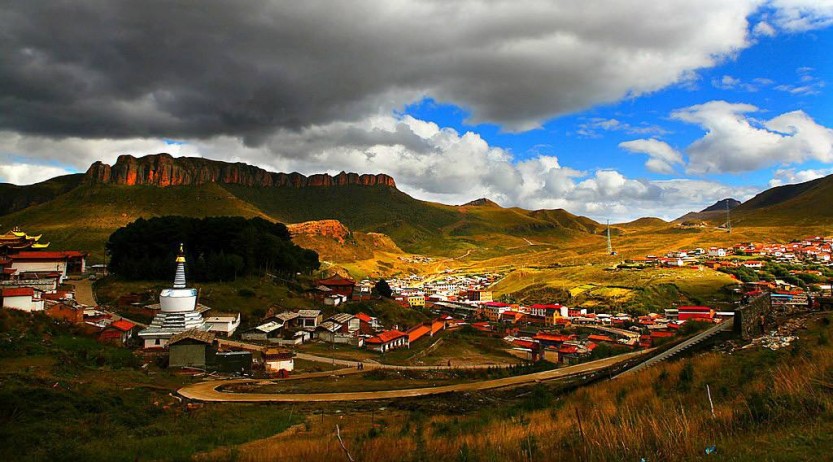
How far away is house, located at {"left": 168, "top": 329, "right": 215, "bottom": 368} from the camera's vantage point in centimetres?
3011

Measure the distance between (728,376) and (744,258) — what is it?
99.0m

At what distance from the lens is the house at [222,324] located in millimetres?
40719

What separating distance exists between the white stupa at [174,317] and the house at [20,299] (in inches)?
257

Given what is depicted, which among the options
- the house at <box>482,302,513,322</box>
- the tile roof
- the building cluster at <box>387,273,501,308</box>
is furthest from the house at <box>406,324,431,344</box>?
the house at <box>482,302,513,322</box>

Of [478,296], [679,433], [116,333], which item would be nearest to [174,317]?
[116,333]

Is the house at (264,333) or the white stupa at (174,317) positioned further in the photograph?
the house at (264,333)

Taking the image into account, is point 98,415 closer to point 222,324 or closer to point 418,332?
point 222,324

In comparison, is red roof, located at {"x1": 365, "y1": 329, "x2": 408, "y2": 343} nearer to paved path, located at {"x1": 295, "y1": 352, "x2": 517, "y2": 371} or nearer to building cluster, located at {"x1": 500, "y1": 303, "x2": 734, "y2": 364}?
paved path, located at {"x1": 295, "y1": 352, "x2": 517, "y2": 371}

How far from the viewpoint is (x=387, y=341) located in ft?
Result: 142

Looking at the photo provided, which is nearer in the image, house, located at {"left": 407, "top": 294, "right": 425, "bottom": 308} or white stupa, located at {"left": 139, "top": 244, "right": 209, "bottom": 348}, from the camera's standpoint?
white stupa, located at {"left": 139, "top": 244, "right": 209, "bottom": 348}

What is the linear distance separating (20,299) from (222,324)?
14.1 m

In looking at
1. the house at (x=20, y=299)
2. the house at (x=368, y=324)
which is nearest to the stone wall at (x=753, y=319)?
the house at (x=368, y=324)

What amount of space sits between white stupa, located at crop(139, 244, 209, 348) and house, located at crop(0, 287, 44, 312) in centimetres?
652

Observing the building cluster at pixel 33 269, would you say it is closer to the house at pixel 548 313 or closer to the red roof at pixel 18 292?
the red roof at pixel 18 292
